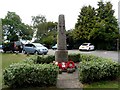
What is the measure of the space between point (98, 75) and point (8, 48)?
25.3 metres

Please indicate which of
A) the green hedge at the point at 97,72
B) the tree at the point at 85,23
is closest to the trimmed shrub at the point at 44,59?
the green hedge at the point at 97,72

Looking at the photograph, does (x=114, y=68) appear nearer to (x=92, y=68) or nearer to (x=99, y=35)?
(x=92, y=68)

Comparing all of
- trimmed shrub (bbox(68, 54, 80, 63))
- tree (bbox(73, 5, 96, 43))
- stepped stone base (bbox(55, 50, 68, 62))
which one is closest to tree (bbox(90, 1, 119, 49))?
tree (bbox(73, 5, 96, 43))

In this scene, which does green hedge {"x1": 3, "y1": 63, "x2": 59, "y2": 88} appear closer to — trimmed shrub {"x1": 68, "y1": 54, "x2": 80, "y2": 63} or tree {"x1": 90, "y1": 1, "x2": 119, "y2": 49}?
trimmed shrub {"x1": 68, "y1": 54, "x2": 80, "y2": 63}

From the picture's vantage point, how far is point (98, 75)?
1030 cm

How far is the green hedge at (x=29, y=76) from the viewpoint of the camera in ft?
30.7

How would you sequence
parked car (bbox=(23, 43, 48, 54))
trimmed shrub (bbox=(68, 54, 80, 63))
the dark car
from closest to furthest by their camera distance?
1. trimmed shrub (bbox=(68, 54, 80, 63))
2. parked car (bbox=(23, 43, 48, 54))
3. the dark car

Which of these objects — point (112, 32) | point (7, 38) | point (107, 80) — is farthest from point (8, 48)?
point (107, 80)

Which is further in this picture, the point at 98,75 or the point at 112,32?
the point at 112,32

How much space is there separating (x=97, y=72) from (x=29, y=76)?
275 cm

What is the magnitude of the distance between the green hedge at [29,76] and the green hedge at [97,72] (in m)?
1.22

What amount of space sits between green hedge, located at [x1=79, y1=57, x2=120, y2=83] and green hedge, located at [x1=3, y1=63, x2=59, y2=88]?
47.9 inches

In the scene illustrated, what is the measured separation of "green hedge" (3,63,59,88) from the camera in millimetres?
9344

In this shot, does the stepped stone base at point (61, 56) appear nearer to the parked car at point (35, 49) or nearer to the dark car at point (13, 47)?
the parked car at point (35, 49)
